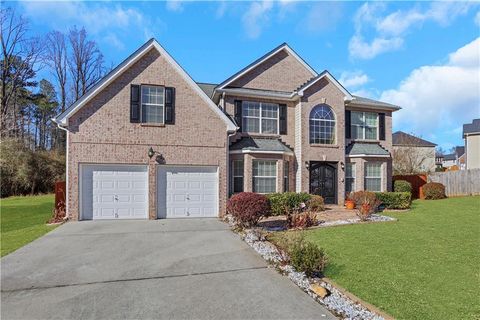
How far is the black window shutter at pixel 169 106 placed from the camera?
13.8 meters

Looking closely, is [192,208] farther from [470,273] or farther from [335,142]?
[470,273]

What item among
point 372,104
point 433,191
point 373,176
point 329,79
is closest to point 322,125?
point 329,79

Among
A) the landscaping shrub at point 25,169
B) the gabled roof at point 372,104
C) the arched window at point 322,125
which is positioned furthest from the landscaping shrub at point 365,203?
the landscaping shrub at point 25,169

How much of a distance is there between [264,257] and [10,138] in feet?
88.9

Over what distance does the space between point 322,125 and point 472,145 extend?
2823 centimetres

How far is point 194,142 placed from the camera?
14016mm

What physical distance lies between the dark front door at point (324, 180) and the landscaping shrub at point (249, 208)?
7.40 meters

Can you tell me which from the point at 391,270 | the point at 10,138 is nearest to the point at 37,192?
the point at 10,138

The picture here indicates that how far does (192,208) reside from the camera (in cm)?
1398

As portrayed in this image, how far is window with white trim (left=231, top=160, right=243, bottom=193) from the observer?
15.7 m

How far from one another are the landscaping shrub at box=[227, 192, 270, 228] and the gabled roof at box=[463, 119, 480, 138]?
117 ft

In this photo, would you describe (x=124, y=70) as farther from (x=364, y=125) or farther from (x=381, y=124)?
(x=381, y=124)

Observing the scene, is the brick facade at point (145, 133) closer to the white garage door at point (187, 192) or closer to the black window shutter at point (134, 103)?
the black window shutter at point (134, 103)

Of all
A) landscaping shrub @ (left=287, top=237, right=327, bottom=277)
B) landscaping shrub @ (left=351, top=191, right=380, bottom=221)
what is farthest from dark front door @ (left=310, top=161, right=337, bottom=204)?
landscaping shrub @ (left=287, top=237, right=327, bottom=277)
